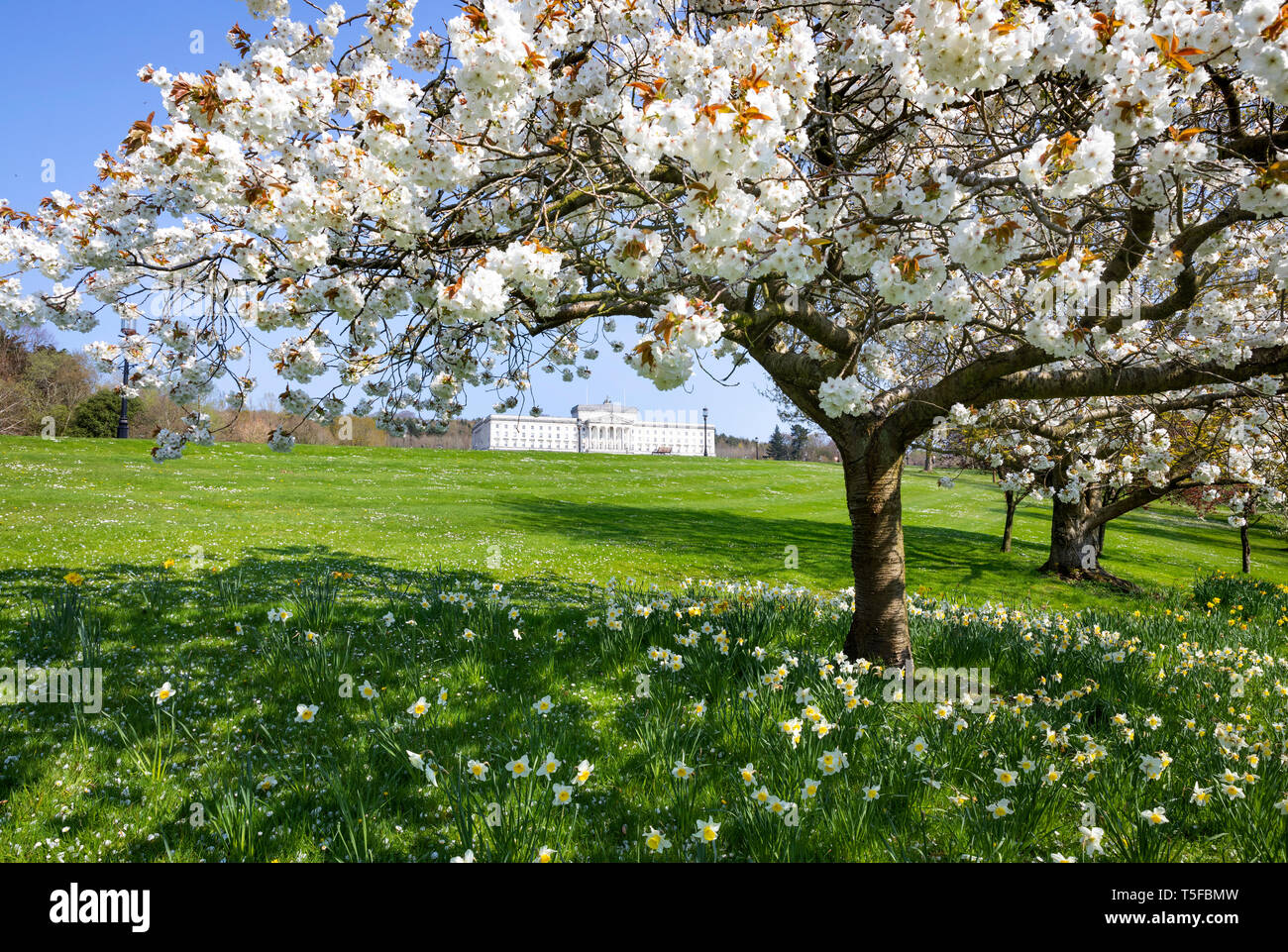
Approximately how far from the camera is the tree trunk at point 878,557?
5.21 metres

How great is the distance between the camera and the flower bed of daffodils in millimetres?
2740

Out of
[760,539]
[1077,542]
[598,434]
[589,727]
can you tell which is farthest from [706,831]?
[598,434]

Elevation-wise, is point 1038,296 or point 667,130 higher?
point 667,130

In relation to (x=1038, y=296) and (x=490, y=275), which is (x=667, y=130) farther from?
(x=1038, y=296)

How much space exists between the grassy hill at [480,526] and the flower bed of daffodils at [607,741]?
4.78 m

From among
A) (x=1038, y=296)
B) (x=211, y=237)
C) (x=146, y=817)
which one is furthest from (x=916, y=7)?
(x=146, y=817)

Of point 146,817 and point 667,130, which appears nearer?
point 667,130

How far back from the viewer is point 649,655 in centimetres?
470

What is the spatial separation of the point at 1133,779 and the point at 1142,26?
391 cm

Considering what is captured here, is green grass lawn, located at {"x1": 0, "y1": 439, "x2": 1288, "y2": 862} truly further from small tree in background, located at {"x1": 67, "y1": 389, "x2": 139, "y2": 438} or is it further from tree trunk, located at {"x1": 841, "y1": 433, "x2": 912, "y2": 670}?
small tree in background, located at {"x1": 67, "y1": 389, "x2": 139, "y2": 438}

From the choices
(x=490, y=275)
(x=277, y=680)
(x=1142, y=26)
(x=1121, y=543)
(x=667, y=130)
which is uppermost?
(x=1142, y=26)

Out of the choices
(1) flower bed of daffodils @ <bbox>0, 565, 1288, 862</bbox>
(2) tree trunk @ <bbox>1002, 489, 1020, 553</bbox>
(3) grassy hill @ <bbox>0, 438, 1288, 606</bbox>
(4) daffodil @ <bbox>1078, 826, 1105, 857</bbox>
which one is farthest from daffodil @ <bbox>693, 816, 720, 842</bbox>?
(2) tree trunk @ <bbox>1002, 489, 1020, 553</bbox>

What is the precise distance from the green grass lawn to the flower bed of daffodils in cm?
2
